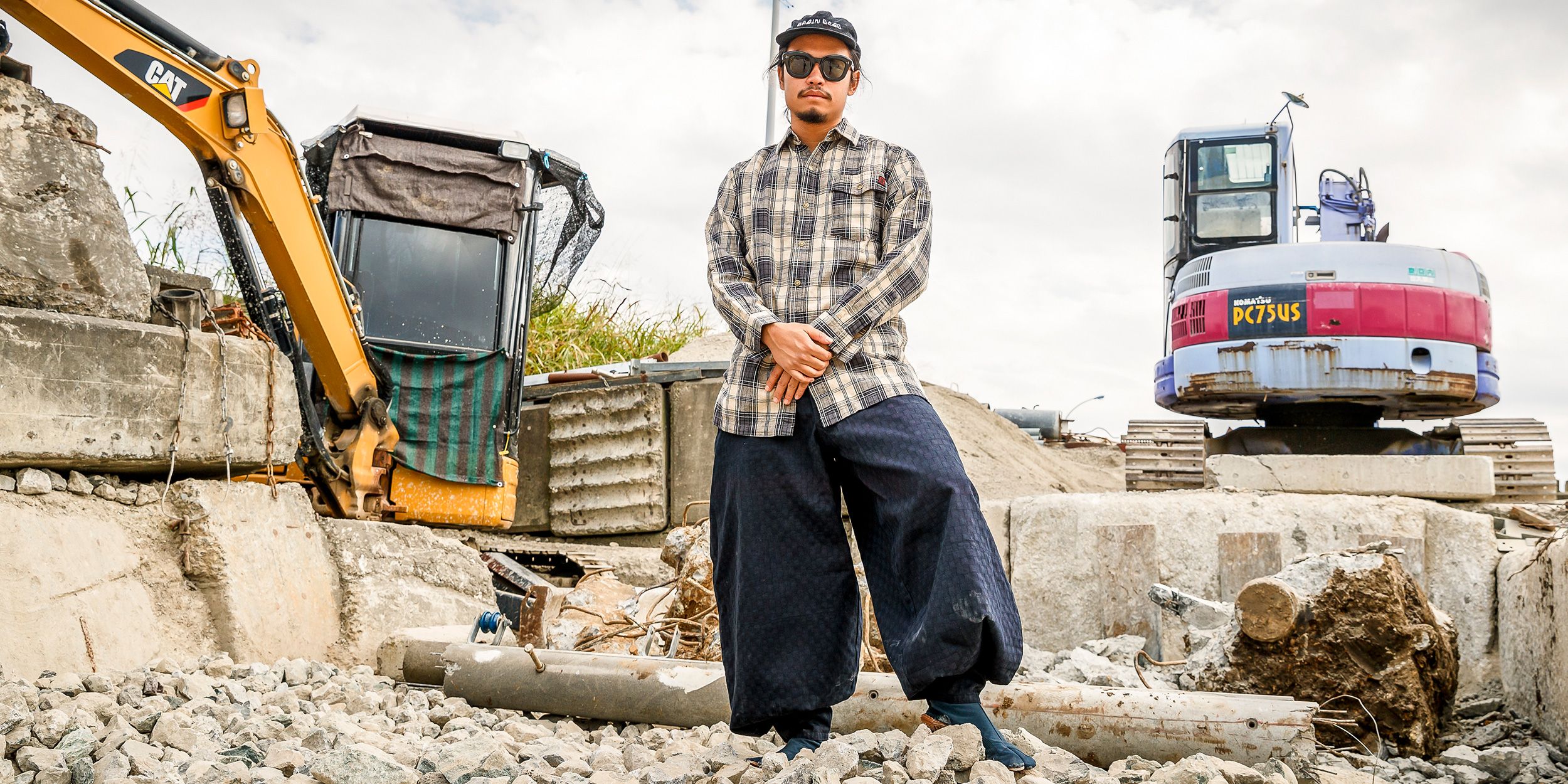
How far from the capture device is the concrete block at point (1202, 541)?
17.2ft

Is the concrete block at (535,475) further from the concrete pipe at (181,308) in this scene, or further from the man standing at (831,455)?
the man standing at (831,455)

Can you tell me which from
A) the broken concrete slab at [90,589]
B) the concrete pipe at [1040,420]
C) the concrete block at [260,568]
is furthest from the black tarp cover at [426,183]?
the concrete pipe at [1040,420]

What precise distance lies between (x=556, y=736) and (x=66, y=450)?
1.72 metres

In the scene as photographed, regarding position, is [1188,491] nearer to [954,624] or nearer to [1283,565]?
[1283,565]

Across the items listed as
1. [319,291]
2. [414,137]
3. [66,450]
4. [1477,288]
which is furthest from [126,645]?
[1477,288]

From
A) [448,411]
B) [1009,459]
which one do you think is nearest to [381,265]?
[448,411]

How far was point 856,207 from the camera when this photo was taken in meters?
2.61

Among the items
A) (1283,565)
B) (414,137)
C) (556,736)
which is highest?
(414,137)

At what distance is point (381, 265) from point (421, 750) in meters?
4.18

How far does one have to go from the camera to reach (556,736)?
333cm

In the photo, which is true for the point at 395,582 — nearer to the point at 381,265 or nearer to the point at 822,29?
the point at 381,265

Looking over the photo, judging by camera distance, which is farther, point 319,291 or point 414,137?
point 414,137

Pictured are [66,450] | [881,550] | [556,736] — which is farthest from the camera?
[66,450]

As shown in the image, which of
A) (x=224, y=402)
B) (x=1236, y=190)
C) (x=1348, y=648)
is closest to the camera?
(x=1348, y=648)
